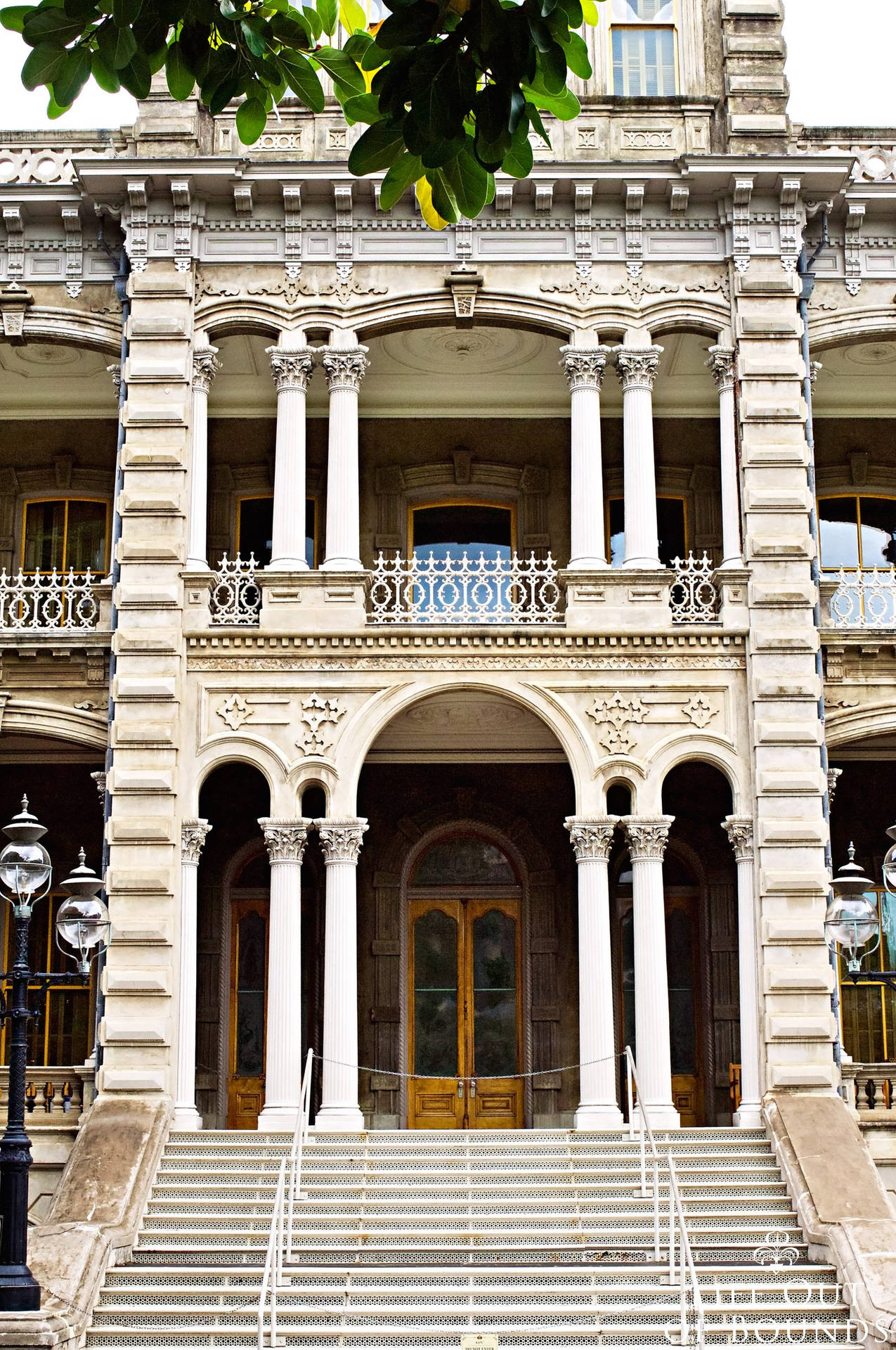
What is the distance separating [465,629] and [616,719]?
2011mm

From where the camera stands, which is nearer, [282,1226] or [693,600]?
[282,1226]

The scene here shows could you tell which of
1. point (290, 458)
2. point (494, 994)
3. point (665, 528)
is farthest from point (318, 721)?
point (665, 528)

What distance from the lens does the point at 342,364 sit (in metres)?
20.5

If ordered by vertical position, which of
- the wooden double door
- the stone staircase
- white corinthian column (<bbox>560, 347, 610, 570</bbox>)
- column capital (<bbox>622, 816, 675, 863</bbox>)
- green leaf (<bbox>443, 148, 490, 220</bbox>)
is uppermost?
white corinthian column (<bbox>560, 347, 610, 570</bbox>)

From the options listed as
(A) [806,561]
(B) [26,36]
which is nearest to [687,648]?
(A) [806,561]

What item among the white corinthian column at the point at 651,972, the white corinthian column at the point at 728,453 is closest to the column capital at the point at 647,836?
the white corinthian column at the point at 651,972

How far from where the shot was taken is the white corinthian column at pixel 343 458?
65.7 feet

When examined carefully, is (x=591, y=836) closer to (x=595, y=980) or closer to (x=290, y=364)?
(x=595, y=980)

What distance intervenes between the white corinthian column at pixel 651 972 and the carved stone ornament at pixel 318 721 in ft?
11.4

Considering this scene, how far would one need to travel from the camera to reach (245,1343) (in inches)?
555

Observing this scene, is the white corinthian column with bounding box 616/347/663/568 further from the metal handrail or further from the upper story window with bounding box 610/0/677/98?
the metal handrail

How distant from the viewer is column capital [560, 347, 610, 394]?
2041 cm

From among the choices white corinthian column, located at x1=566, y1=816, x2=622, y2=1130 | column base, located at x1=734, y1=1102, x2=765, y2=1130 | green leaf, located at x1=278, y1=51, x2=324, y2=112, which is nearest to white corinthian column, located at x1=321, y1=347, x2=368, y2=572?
white corinthian column, located at x1=566, y1=816, x2=622, y2=1130

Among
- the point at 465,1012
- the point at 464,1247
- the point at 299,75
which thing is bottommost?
the point at 464,1247
